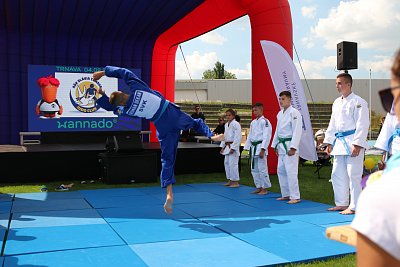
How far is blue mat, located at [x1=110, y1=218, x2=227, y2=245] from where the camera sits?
4117mm

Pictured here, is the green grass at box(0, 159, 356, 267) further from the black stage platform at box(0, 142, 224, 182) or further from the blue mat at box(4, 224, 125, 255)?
the blue mat at box(4, 224, 125, 255)

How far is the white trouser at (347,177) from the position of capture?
17.4 feet

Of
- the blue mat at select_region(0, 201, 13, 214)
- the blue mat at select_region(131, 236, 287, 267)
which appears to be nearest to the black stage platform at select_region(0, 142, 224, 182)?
the blue mat at select_region(0, 201, 13, 214)

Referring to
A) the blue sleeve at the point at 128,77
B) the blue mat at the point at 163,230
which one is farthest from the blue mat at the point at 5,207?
the blue sleeve at the point at 128,77

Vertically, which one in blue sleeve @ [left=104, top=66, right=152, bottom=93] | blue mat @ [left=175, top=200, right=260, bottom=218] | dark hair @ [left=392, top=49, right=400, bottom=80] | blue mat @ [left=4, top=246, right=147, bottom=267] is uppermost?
blue sleeve @ [left=104, top=66, right=152, bottom=93]

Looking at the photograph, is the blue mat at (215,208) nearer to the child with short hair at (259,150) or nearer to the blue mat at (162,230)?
the blue mat at (162,230)

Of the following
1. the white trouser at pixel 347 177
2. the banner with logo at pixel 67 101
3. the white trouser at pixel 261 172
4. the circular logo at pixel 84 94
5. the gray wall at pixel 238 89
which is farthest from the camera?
the gray wall at pixel 238 89

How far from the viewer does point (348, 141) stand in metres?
5.34

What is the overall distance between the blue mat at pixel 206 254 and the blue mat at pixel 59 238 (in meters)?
0.44

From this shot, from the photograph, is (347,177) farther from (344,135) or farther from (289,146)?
(289,146)

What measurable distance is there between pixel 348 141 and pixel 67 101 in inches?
322

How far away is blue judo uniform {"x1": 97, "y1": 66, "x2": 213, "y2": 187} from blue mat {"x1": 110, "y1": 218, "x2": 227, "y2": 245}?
25.7 inches

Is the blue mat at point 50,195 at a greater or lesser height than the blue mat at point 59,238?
lesser

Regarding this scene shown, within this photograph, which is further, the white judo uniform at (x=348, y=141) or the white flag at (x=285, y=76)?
the white flag at (x=285, y=76)
